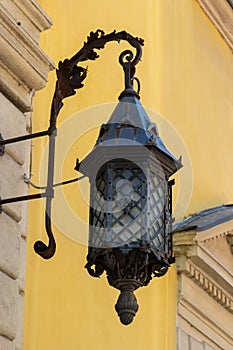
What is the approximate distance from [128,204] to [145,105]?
419 centimetres

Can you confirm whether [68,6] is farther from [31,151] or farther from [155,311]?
[155,311]

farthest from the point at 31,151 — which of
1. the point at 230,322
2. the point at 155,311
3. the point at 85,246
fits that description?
the point at 230,322

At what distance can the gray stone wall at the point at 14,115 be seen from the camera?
5.38m

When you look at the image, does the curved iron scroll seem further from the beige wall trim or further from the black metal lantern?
the beige wall trim

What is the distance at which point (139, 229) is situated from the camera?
492 cm

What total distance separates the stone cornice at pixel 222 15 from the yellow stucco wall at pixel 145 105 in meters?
0.11

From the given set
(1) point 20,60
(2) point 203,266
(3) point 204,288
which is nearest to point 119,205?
(1) point 20,60

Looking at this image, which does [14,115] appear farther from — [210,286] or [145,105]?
[210,286]

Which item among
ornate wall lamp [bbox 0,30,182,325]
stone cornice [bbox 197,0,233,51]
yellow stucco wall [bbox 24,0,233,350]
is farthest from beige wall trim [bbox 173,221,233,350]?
ornate wall lamp [bbox 0,30,182,325]

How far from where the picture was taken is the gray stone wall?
538 centimetres

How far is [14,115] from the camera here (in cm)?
574

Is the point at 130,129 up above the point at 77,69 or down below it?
below

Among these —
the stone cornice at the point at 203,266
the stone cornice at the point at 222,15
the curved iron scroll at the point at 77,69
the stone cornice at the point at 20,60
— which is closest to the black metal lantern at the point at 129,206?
the curved iron scroll at the point at 77,69

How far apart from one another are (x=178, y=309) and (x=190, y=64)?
2.79 m
